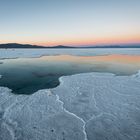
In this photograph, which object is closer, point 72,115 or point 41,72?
point 72,115

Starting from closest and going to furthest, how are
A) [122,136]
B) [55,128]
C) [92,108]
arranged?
[122,136]
[55,128]
[92,108]

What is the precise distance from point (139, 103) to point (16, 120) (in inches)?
190

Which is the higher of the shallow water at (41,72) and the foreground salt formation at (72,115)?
the foreground salt formation at (72,115)

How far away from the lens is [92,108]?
612 cm

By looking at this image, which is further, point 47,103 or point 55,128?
point 47,103

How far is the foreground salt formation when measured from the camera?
4418 mm

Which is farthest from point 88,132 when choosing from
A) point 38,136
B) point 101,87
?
point 101,87

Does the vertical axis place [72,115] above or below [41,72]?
above

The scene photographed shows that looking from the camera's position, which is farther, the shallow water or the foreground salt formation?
the shallow water

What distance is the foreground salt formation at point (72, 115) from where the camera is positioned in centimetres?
442

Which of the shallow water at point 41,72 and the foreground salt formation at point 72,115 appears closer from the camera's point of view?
the foreground salt formation at point 72,115

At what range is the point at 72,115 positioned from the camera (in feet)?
18.2

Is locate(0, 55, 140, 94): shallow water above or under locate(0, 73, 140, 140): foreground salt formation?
under

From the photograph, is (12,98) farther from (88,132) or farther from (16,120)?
(88,132)
